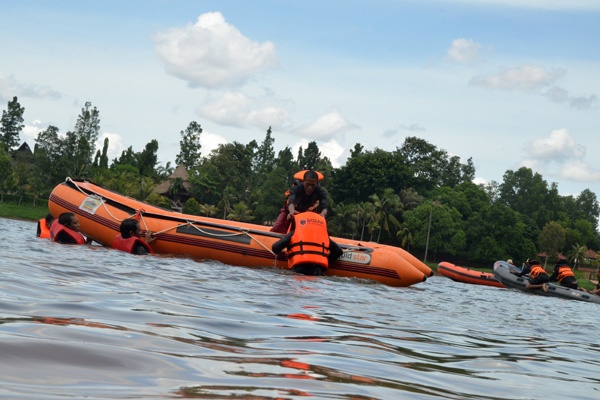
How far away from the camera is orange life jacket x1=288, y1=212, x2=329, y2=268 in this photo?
981 cm

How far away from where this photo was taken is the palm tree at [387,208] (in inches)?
2445

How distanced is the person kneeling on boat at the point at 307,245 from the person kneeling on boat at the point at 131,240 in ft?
6.10

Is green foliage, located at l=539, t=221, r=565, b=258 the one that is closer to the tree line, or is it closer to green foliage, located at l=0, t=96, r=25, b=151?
the tree line

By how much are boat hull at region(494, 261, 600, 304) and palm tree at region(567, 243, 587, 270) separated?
202 ft

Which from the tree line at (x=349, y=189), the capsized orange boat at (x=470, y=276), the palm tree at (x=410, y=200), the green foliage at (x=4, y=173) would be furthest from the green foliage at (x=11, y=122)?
the capsized orange boat at (x=470, y=276)

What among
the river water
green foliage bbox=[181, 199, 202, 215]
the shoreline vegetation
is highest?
green foliage bbox=[181, 199, 202, 215]

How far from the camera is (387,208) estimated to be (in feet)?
208

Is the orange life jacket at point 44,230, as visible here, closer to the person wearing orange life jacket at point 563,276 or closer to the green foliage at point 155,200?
the person wearing orange life jacket at point 563,276

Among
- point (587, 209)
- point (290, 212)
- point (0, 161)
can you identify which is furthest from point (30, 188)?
point (587, 209)

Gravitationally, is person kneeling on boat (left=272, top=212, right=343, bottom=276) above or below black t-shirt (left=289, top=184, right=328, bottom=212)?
below

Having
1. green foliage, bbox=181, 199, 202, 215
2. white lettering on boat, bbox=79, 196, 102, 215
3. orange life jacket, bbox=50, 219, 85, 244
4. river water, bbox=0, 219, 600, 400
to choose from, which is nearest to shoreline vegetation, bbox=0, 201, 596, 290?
green foliage, bbox=181, 199, 202, 215

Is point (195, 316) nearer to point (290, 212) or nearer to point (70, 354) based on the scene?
point (70, 354)

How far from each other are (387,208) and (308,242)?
54183 mm

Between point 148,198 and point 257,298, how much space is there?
5732 centimetres
